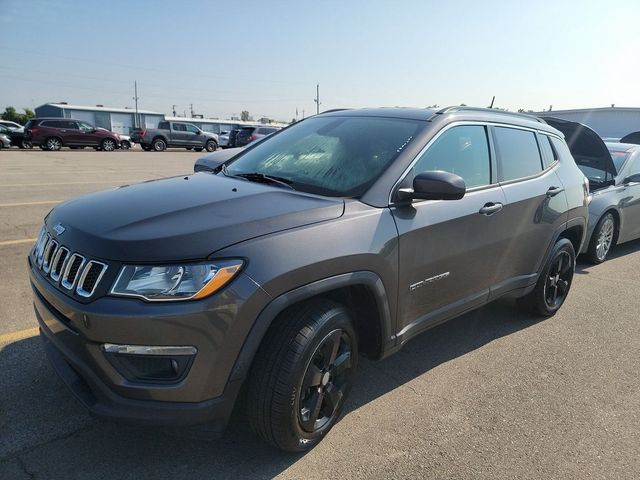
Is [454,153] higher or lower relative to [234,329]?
higher

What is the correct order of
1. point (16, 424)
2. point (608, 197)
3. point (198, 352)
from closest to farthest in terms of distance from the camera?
point (198, 352)
point (16, 424)
point (608, 197)

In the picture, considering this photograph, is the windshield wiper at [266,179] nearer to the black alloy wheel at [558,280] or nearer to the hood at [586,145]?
the black alloy wheel at [558,280]

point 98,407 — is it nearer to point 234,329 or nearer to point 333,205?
point 234,329

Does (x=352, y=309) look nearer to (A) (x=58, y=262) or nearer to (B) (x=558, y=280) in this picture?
(A) (x=58, y=262)

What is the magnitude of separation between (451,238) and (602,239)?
4.49m

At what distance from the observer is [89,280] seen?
2.12 meters

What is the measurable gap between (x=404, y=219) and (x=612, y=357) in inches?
91.3

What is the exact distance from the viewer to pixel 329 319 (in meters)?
2.44

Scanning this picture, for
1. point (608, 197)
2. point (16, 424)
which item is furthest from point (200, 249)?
point (608, 197)

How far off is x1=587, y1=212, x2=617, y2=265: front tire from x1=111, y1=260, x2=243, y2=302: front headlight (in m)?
5.85

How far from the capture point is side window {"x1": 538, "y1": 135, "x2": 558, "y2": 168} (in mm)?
4332

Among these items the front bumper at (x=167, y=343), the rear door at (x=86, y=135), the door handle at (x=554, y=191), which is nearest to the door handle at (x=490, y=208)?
A: the door handle at (x=554, y=191)

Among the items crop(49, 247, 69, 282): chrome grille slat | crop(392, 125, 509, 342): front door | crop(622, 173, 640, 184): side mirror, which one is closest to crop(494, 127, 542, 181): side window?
crop(392, 125, 509, 342): front door

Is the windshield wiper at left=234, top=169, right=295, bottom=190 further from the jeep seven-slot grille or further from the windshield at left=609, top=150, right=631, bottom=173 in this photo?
the windshield at left=609, top=150, right=631, bottom=173
